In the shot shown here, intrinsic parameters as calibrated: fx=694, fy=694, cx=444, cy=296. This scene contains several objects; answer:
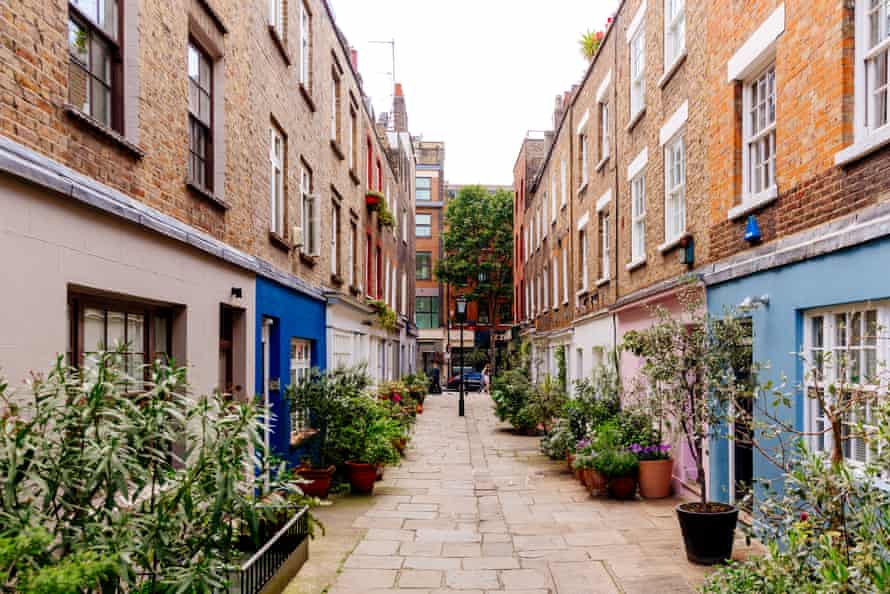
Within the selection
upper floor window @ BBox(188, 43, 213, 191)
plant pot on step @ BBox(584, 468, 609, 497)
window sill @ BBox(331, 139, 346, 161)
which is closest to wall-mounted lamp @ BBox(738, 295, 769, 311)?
plant pot on step @ BBox(584, 468, 609, 497)

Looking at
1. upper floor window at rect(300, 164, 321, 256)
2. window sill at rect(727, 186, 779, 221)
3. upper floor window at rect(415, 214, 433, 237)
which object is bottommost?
window sill at rect(727, 186, 779, 221)

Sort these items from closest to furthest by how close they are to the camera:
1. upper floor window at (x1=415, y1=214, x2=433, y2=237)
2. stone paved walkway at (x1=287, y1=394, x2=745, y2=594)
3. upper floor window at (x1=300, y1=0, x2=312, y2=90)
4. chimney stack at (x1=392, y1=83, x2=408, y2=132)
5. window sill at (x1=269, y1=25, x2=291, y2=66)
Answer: stone paved walkway at (x1=287, y1=394, x2=745, y2=594) < window sill at (x1=269, y1=25, x2=291, y2=66) < upper floor window at (x1=300, y1=0, x2=312, y2=90) < chimney stack at (x1=392, y1=83, x2=408, y2=132) < upper floor window at (x1=415, y1=214, x2=433, y2=237)

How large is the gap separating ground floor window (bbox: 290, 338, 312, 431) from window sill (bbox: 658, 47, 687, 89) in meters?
7.12

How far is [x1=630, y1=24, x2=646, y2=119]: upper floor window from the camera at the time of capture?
12.0 metres

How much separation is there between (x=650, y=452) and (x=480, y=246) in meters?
34.3

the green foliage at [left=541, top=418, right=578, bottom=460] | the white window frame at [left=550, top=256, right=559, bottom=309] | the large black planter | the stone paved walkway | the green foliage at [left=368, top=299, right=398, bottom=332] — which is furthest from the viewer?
the white window frame at [left=550, top=256, right=559, bottom=309]

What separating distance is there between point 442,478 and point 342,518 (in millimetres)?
3144

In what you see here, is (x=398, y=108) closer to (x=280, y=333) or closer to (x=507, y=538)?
(x=280, y=333)

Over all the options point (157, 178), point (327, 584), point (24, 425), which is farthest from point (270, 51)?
point (24, 425)

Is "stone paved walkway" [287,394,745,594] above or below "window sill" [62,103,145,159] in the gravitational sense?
below

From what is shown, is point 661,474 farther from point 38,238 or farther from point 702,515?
point 38,238

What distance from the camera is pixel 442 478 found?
11469 mm

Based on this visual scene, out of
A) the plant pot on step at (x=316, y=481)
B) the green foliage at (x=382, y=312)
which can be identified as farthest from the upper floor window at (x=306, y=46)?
the green foliage at (x=382, y=312)

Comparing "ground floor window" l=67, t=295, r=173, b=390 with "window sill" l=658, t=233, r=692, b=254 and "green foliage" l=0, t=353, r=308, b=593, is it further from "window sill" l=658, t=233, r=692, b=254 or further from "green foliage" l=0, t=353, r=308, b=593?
"window sill" l=658, t=233, r=692, b=254
